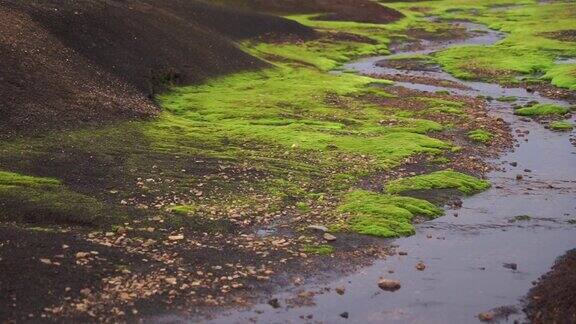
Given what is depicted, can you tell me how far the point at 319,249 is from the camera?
27828 millimetres

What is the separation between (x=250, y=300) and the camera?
77.8 feet

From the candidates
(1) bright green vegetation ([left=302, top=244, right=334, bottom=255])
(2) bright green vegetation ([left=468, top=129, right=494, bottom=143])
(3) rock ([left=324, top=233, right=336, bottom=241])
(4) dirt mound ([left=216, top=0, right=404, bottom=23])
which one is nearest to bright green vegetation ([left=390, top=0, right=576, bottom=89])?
(4) dirt mound ([left=216, top=0, right=404, bottom=23])

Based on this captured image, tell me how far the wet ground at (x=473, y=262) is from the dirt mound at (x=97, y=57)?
68.6 ft

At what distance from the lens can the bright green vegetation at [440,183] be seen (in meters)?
35.7

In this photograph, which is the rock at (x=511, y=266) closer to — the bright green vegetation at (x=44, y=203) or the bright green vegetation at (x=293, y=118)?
the bright green vegetation at (x=293, y=118)

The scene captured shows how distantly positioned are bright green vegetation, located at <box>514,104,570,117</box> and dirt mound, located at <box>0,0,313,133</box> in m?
24.7

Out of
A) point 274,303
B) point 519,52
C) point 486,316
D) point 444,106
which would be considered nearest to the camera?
point 486,316

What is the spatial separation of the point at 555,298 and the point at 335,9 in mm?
92931

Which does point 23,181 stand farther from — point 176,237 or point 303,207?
point 303,207

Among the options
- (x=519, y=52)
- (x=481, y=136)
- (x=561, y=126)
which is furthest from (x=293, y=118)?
(x=519, y=52)

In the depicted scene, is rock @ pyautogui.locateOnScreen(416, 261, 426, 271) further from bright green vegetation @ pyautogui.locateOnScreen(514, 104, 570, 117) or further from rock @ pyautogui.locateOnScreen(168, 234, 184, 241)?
bright green vegetation @ pyautogui.locateOnScreen(514, 104, 570, 117)

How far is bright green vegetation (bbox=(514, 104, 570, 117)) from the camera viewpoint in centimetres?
5384

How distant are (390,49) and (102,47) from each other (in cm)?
4688

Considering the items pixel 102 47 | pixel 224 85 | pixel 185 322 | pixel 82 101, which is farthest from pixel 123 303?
pixel 224 85
